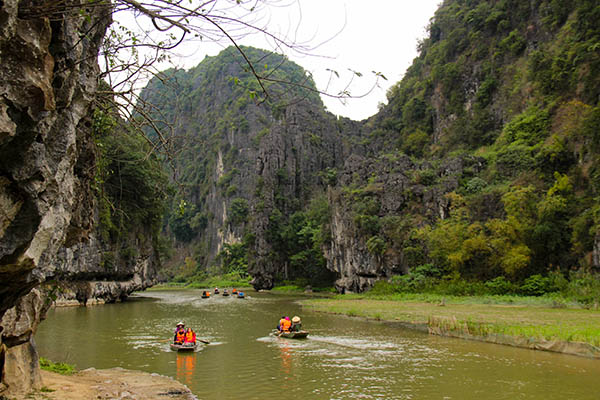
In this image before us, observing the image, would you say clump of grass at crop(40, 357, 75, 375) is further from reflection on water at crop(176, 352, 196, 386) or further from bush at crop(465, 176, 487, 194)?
bush at crop(465, 176, 487, 194)

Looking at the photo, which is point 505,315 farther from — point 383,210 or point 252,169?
point 252,169

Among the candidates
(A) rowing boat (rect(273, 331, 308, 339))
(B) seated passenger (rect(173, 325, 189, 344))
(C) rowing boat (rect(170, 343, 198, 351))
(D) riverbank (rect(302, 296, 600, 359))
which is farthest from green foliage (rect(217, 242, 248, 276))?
(C) rowing boat (rect(170, 343, 198, 351))

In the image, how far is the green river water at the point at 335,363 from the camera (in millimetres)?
9281

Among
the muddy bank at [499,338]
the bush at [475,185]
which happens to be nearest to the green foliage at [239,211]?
the bush at [475,185]

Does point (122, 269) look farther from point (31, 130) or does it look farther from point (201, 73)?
point (201, 73)

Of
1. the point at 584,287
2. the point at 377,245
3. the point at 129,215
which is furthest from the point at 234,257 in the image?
the point at 584,287

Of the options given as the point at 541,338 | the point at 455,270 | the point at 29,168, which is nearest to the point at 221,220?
the point at 455,270

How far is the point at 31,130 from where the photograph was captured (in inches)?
154

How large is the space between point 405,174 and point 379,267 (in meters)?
8.65

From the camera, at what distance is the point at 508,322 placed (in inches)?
643

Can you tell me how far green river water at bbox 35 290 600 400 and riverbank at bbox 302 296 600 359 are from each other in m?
0.49

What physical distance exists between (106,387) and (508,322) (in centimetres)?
1412

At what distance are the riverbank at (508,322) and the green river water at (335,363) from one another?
19.2 inches

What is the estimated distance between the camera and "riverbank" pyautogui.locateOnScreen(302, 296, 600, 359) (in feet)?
41.2
